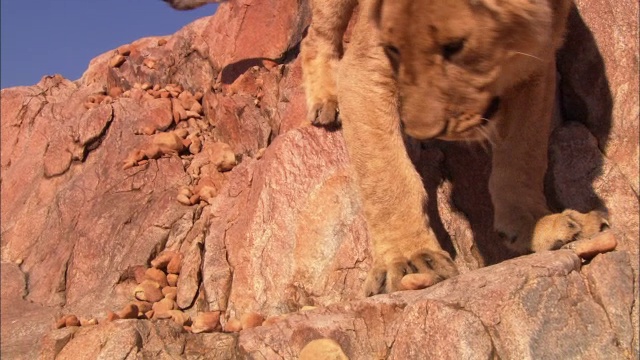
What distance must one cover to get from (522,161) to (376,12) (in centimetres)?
132

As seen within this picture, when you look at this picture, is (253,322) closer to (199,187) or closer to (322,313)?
(322,313)

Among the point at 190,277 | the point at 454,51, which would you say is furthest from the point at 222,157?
the point at 454,51

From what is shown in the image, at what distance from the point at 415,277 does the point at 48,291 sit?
4.32 meters

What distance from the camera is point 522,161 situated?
4.31 meters

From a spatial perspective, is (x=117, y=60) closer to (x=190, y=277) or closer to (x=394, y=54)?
(x=190, y=277)

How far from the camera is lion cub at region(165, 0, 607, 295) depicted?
334cm

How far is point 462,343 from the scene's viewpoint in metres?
3.07

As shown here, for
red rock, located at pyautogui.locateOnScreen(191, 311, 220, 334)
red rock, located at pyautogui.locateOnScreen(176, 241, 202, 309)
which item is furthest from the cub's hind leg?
red rock, located at pyautogui.locateOnScreen(191, 311, 220, 334)

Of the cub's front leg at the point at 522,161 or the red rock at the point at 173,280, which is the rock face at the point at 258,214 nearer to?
the red rock at the point at 173,280

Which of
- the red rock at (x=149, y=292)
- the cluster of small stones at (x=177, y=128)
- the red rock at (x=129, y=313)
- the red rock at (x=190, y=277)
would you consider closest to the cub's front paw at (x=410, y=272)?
the red rock at (x=129, y=313)

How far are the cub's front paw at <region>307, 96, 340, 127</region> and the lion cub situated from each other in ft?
3.13

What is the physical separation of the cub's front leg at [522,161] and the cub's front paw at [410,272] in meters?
0.64

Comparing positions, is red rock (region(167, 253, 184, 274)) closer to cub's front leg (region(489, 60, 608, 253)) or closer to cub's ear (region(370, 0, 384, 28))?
cub's front leg (region(489, 60, 608, 253))

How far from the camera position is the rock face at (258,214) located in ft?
11.0
